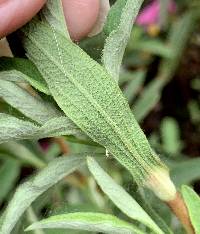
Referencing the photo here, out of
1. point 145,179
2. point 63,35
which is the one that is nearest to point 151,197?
point 145,179

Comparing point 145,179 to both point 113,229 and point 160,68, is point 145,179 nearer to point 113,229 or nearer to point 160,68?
point 113,229

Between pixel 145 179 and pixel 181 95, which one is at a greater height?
pixel 181 95

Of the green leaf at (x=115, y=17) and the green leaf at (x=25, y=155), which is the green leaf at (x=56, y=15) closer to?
the green leaf at (x=115, y=17)

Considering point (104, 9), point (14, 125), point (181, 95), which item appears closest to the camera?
point (14, 125)

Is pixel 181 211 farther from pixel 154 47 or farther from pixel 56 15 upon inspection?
pixel 154 47

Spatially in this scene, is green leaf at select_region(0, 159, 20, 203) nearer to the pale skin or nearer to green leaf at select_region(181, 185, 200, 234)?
the pale skin

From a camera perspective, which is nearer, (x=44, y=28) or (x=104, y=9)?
(x=44, y=28)

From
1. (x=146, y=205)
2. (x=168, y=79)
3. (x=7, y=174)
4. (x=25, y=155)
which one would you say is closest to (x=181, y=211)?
(x=146, y=205)
